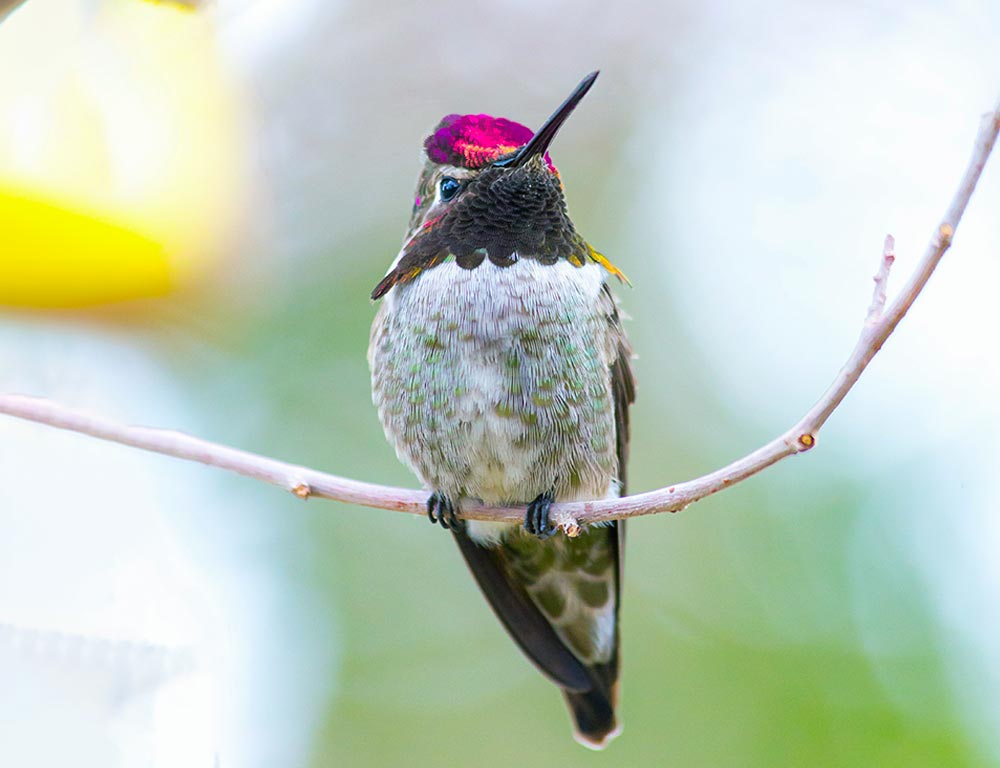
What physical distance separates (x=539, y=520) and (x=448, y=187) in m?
1.04

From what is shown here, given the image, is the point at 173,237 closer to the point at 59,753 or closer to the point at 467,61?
the point at 59,753

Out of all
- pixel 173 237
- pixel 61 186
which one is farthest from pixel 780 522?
pixel 61 186

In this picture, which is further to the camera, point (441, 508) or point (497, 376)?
point (441, 508)

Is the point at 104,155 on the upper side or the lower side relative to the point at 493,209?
lower

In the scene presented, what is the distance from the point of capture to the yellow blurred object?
5.99 feet

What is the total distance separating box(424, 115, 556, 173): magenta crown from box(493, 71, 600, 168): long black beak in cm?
5

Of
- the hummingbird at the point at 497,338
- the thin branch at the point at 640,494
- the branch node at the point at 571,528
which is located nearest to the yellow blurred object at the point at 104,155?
the thin branch at the point at 640,494

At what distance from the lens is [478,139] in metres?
3.04

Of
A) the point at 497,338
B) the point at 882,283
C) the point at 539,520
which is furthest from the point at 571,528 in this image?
the point at 882,283

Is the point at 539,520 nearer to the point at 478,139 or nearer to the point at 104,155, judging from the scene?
the point at 478,139

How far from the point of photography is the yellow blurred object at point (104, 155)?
1826mm

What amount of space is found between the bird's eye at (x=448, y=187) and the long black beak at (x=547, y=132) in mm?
161

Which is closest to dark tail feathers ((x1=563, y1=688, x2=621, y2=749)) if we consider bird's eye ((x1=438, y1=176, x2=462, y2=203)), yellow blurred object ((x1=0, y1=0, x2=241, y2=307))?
bird's eye ((x1=438, y1=176, x2=462, y2=203))

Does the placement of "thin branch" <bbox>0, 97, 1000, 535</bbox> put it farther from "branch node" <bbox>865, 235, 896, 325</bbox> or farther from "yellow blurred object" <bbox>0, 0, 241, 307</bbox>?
"yellow blurred object" <bbox>0, 0, 241, 307</bbox>
